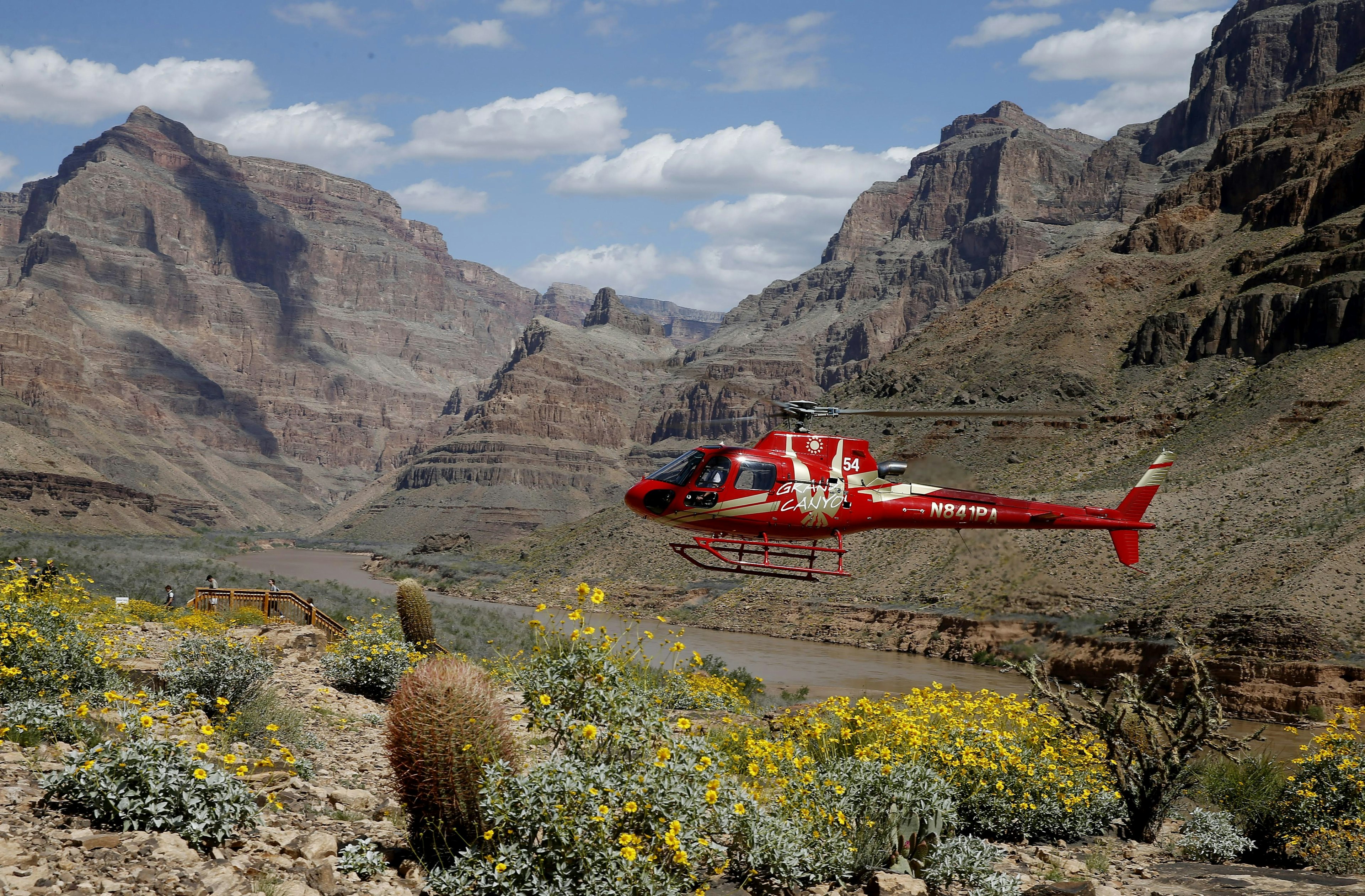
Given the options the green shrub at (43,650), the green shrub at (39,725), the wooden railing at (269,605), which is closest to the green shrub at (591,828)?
the green shrub at (39,725)

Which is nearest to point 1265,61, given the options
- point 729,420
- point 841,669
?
point 841,669

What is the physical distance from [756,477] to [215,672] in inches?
300

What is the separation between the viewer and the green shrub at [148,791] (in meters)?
7.88

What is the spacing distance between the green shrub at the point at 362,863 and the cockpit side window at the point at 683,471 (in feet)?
25.0

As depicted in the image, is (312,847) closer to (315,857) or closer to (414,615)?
(315,857)

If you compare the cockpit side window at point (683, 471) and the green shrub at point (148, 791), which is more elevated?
the cockpit side window at point (683, 471)

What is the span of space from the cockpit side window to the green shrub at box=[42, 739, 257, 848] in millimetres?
8054

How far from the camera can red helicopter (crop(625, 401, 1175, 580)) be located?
15141mm

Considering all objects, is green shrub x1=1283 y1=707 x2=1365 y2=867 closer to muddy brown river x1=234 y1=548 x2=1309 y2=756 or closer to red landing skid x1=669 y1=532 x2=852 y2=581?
red landing skid x1=669 y1=532 x2=852 y2=581

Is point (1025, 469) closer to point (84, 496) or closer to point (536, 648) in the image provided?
point (536, 648)

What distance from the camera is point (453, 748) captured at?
835 cm

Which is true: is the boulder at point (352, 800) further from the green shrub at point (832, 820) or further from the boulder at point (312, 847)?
the green shrub at point (832, 820)

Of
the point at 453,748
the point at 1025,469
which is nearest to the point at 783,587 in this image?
the point at 1025,469

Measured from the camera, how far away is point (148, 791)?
26.5 feet
